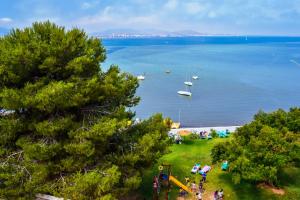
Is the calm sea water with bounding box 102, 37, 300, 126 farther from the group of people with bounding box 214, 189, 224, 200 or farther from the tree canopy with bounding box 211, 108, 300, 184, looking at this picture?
the group of people with bounding box 214, 189, 224, 200

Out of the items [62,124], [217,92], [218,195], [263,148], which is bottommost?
[217,92]

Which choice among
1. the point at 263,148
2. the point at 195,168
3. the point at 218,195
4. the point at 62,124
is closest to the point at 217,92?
the point at 195,168

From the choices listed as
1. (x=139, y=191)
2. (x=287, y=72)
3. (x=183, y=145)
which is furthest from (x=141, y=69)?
(x=139, y=191)

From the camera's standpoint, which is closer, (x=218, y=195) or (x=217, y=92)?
(x=218, y=195)

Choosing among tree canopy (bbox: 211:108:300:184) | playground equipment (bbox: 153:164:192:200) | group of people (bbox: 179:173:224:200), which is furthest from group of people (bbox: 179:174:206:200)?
tree canopy (bbox: 211:108:300:184)

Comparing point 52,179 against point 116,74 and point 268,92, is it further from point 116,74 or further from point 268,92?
point 268,92

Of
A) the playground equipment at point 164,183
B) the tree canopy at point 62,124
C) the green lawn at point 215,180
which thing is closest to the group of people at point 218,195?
the green lawn at point 215,180

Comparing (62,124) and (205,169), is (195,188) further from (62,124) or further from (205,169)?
(62,124)
